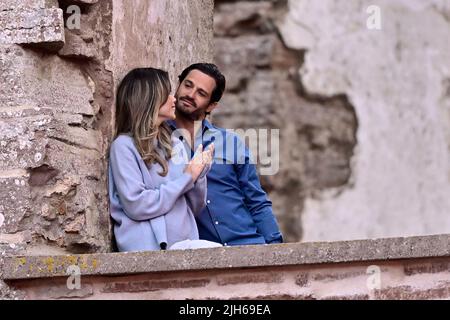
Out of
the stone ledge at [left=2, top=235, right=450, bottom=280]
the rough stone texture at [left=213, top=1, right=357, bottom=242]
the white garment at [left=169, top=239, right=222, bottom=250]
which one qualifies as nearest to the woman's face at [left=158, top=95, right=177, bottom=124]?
the white garment at [left=169, top=239, right=222, bottom=250]

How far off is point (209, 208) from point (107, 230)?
0.59 metres

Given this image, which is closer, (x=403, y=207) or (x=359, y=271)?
(x=359, y=271)

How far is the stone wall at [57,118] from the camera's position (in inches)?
280

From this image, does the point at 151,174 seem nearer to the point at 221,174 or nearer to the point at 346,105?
the point at 221,174

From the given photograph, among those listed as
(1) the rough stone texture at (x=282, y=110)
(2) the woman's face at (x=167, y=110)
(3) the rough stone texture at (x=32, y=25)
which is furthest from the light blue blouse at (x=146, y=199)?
(1) the rough stone texture at (x=282, y=110)

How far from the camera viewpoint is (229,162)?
26.0 ft

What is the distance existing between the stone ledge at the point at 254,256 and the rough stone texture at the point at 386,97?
19.8 feet

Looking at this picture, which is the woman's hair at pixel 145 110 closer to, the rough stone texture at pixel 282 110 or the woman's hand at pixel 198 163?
the woman's hand at pixel 198 163

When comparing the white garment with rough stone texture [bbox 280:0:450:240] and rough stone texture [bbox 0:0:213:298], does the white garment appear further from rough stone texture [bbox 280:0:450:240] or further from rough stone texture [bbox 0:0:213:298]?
rough stone texture [bbox 280:0:450:240]

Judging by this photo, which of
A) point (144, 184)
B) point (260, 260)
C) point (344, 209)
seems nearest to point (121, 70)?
point (144, 184)

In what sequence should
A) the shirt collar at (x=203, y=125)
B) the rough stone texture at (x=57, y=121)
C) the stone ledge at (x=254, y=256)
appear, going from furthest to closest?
the shirt collar at (x=203, y=125) → the rough stone texture at (x=57, y=121) → the stone ledge at (x=254, y=256)

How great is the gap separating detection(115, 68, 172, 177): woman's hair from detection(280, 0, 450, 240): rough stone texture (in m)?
5.38

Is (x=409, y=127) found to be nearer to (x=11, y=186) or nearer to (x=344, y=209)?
(x=344, y=209)

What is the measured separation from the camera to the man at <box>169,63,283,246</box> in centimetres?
778
